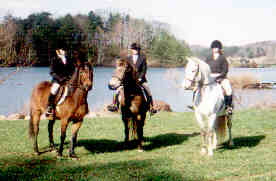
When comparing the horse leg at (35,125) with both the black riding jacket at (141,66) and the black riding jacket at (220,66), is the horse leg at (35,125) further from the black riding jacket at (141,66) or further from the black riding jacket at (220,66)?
the black riding jacket at (220,66)

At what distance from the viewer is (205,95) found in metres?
7.73

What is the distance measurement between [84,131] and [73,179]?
587cm

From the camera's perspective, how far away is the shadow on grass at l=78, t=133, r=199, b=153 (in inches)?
355

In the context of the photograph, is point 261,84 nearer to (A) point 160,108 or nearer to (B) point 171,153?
(A) point 160,108

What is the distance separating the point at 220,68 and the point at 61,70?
443 centimetres

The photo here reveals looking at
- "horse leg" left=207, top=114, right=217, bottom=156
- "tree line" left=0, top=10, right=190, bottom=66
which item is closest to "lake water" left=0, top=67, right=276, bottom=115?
"tree line" left=0, top=10, right=190, bottom=66

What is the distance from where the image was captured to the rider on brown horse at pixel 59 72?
7691 mm

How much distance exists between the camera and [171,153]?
832cm

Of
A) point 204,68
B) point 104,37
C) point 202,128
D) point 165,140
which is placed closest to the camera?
point 204,68

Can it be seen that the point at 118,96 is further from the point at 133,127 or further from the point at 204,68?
the point at 204,68

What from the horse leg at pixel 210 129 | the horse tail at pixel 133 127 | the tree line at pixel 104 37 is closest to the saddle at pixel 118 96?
the horse tail at pixel 133 127

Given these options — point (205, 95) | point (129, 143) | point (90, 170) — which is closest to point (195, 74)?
point (205, 95)

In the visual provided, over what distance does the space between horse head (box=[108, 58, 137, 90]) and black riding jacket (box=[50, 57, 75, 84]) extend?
1.26 meters

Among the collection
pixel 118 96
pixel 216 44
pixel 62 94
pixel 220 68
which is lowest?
pixel 118 96
